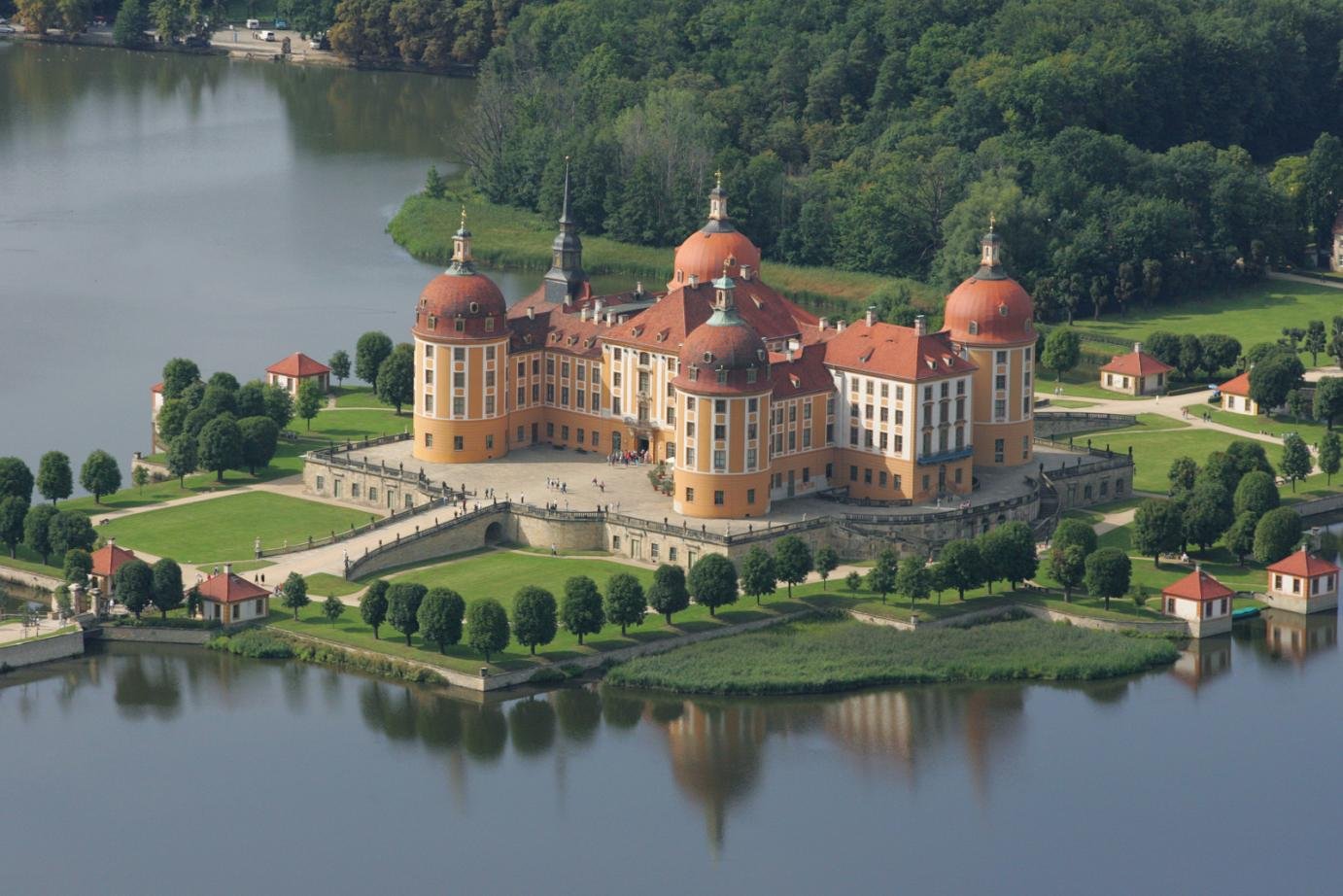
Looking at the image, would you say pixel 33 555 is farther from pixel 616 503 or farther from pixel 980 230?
pixel 980 230

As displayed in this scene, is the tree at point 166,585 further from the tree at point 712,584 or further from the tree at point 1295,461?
the tree at point 1295,461

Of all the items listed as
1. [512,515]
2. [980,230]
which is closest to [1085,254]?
[980,230]

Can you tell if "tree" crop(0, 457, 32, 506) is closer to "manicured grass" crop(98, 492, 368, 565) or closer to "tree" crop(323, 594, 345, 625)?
"manicured grass" crop(98, 492, 368, 565)

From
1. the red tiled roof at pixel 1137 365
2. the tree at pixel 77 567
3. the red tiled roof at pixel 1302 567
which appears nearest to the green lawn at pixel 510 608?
the tree at pixel 77 567

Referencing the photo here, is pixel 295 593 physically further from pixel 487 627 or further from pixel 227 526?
pixel 227 526

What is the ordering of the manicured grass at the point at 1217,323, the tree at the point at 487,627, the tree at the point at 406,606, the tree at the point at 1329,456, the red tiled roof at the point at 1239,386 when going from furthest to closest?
the manicured grass at the point at 1217,323, the red tiled roof at the point at 1239,386, the tree at the point at 1329,456, the tree at the point at 406,606, the tree at the point at 487,627
